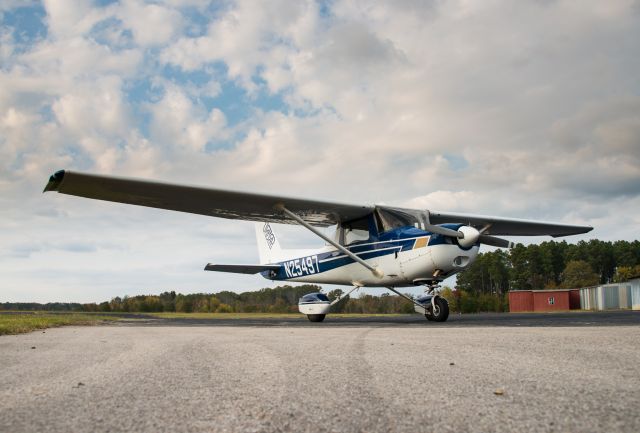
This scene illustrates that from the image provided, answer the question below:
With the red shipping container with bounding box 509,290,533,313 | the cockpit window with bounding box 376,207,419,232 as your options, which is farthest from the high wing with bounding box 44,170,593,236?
the red shipping container with bounding box 509,290,533,313

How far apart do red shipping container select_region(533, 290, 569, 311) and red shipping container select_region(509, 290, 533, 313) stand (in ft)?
2.46

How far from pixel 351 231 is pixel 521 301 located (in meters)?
37.5

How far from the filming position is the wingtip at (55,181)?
1001cm

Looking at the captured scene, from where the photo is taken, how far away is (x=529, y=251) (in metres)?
85.2

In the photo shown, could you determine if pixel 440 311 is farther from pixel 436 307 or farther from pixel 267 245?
pixel 267 245

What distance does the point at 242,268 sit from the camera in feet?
59.9

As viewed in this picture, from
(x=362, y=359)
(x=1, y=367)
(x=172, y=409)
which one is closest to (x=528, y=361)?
(x=362, y=359)

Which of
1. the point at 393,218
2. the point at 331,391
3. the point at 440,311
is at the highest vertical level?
the point at 393,218

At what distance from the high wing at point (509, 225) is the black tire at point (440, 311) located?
354 cm

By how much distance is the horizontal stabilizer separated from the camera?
1792 centimetres

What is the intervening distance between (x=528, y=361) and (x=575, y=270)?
77647mm

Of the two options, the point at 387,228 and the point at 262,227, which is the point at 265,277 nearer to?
the point at 262,227

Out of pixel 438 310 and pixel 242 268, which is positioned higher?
pixel 242 268

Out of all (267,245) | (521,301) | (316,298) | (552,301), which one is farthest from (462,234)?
(521,301)
